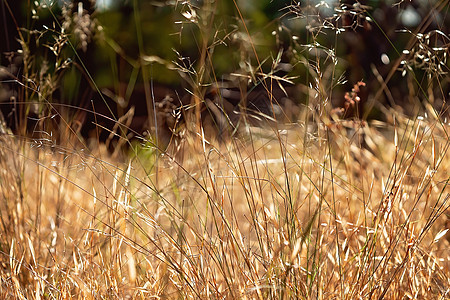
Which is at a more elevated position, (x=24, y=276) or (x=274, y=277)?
(x=274, y=277)

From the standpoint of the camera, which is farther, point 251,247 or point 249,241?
point 251,247

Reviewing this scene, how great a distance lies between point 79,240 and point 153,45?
5.55 meters

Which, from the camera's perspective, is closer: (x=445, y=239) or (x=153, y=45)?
(x=445, y=239)

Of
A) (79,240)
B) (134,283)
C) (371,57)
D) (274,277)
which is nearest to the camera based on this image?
(274,277)

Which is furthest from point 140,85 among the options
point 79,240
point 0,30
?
point 79,240

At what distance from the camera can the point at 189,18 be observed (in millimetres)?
1271

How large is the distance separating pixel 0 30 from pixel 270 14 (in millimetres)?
2864

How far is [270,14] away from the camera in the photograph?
7.04m

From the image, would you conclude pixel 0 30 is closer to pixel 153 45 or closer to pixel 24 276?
pixel 153 45

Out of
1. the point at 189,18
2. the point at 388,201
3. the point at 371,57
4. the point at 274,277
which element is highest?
the point at 189,18


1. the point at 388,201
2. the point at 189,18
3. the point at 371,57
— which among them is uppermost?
the point at 189,18

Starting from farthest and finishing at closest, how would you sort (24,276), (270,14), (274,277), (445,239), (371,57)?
1. (270,14)
2. (371,57)
3. (445,239)
4. (24,276)
5. (274,277)

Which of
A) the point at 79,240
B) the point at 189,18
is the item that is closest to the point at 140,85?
the point at 79,240

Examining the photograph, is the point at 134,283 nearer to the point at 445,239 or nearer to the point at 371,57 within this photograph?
the point at 445,239
